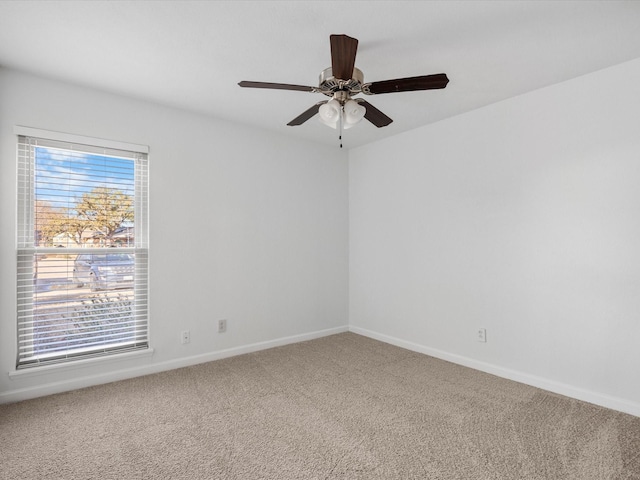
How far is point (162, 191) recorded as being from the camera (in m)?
3.23

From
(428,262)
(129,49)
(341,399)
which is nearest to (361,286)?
(428,262)

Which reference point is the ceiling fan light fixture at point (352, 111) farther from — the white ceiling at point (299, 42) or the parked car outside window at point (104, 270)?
the parked car outside window at point (104, 270)

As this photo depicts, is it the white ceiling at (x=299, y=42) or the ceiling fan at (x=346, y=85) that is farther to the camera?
the white ceiling at (x=299, y=42)

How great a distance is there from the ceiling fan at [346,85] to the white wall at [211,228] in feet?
5.16

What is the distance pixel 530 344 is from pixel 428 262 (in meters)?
1.18

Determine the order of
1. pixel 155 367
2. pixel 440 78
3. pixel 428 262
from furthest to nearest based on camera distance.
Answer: pixel 428 262 < pixel 155 367 < pixel 440 78

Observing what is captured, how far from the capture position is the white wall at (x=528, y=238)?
2506 mm

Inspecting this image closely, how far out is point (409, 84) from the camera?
1.99 m

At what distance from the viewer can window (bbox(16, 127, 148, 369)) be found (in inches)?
104

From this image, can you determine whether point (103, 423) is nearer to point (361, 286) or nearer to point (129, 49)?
point (129, 49)

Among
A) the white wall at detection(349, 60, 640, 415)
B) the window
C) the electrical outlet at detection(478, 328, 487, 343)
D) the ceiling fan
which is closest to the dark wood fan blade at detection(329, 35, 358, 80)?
the ceiling fan

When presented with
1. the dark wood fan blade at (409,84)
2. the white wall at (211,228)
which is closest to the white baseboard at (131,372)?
the white wall at (211,228)

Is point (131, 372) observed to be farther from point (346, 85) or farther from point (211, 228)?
point (346, 85)

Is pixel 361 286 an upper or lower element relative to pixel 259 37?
lower
